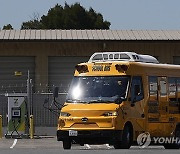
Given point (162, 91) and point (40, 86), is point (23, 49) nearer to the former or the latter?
point (40, 86)

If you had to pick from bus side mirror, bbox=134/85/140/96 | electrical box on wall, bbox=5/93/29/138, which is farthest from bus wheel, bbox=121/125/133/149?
electrical box on wall, bbox=5/93/29/138

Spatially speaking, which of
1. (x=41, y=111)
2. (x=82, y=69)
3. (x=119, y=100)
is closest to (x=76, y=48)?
(x=41, y=111)

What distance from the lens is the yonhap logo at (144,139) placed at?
24594mm

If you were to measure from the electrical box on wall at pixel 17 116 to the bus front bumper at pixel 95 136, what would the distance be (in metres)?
11.0

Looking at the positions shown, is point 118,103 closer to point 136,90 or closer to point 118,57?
point 136,90

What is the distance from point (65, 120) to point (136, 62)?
3.10 meters

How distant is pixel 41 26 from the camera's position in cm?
10075

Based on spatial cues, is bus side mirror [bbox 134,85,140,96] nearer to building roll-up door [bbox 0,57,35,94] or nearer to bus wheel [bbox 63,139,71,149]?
bus wheel [bbox 63,139,71,149]

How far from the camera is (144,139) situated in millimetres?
24984

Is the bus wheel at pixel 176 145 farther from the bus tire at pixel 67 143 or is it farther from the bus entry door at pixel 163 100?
the bus tire at pixel 67 143

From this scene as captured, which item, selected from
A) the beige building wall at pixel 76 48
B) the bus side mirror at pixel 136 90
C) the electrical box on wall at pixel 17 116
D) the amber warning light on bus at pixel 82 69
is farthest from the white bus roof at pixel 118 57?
the beige building wall at pixel 76 48

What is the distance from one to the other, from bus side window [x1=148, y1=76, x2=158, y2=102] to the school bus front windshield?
1315 millimetres

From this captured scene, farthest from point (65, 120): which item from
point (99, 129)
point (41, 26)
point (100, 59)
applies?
point (41, 26)

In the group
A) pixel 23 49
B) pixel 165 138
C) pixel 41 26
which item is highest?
pixel 41 26
